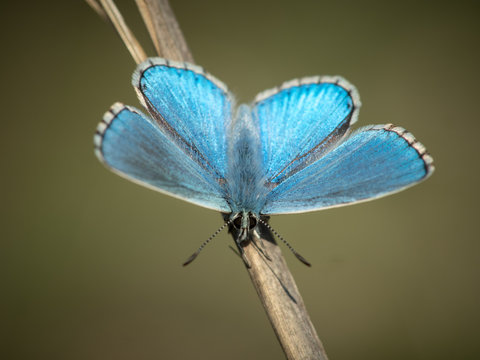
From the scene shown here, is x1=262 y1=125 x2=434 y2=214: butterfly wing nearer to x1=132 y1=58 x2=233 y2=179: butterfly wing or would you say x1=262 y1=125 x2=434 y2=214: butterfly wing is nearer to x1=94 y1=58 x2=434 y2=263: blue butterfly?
x1=94 y1=58 x2=434 y2=263: blue butterfly

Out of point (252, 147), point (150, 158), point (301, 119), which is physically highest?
point (301, 119)

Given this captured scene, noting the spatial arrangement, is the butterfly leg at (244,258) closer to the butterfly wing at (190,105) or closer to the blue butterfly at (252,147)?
the blue butterfly at (252,147)

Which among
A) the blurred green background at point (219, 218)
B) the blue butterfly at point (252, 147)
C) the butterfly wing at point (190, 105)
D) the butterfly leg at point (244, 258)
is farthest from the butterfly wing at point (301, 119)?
the blurred green background at point (219, 218)

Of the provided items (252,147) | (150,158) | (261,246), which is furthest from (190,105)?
(261,246)

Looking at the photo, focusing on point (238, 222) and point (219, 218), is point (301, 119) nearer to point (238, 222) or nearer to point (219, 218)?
point (238, 222)

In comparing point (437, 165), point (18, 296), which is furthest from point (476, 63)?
point (18, 296)

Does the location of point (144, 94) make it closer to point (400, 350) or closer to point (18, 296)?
point (18, 296)

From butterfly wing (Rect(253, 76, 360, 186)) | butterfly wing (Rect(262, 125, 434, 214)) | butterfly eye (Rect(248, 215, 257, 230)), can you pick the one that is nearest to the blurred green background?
butterfly wing (Rect(253, 76, 360, 186))
